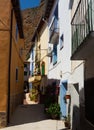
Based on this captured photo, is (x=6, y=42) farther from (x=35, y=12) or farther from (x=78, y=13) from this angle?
(x=35, y=12)

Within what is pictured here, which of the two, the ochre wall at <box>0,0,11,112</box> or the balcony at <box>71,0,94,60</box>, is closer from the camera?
the balcony at <box>71,0,94,60</box>

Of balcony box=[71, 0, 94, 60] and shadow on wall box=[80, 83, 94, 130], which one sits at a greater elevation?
balcony box=[71, 0, 94, 60]

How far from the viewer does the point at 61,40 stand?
70.2 ft

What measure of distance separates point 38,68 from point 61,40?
17114 millimetres

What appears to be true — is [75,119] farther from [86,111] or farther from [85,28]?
[85,28]

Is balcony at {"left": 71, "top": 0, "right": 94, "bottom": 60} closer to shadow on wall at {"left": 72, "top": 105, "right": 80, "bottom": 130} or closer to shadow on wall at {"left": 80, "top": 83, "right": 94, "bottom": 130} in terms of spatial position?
shadow on wall at {"left": 80, "top": 83, "right": 94, "bottom": 130}

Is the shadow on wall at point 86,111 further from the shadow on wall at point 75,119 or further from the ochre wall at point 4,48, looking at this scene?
the ochre wall at point 4,48

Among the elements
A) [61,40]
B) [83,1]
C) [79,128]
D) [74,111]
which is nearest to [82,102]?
[79,128]

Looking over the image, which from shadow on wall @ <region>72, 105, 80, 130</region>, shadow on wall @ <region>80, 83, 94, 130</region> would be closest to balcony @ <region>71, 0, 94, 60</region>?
shadow on wall @ <region>80, 83, 94, 130</region>

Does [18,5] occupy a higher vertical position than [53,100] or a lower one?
higher

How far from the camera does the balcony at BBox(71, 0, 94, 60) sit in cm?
866

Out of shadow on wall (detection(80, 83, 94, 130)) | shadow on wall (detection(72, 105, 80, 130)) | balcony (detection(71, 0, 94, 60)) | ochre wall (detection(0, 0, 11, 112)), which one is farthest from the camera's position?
ochre wall (detection(0, 0, 11, 112))

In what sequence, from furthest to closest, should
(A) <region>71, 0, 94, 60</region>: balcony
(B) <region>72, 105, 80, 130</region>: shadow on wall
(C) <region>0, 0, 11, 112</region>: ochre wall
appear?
(C) <region>0, 0, 11, 112</region>: ochre wall → (B) <region>72, 105, 80, 130</region>: shadow on wall → (A) <region>71, 0, 94, 60</region>: balcony

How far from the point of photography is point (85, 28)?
32.0 ft
